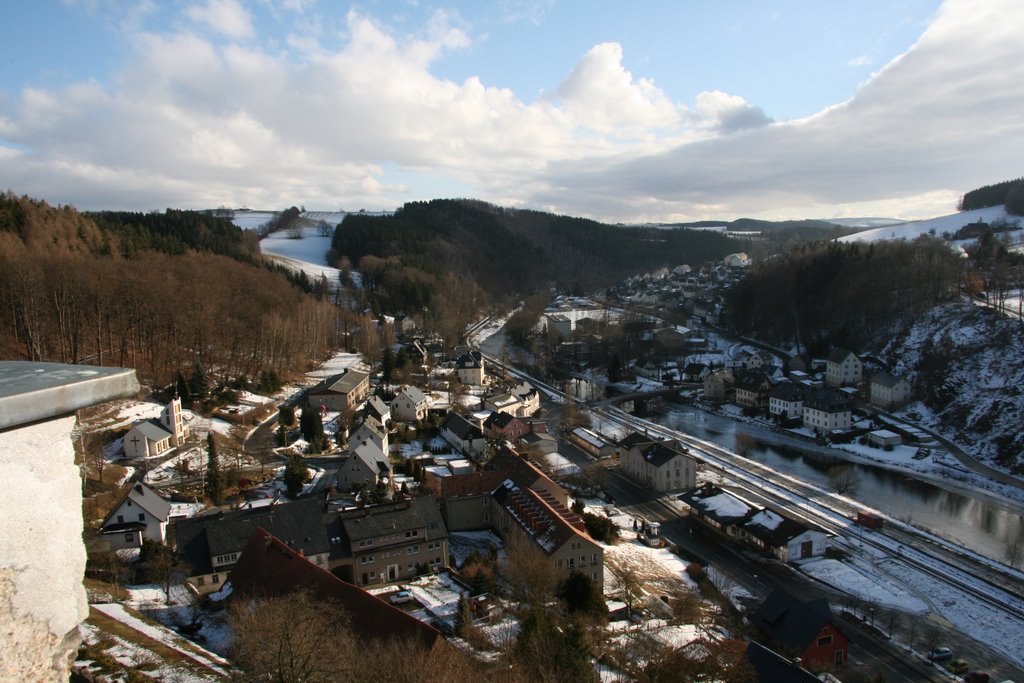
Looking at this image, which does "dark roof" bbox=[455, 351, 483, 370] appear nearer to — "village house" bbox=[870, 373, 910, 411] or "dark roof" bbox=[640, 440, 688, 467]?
"dark roof" bbox=[640, 440, 688, 467]

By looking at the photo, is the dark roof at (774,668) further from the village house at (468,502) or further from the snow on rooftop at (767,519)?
the village house at (468,502)

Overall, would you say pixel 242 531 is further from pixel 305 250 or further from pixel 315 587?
pixel 305 250

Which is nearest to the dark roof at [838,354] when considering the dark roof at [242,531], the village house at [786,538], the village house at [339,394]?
the village house at [786,538]

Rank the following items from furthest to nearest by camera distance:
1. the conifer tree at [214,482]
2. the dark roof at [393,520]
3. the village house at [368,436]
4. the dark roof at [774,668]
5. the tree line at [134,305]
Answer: the tree line at [134,305] < the village house at [368,436] < the conifer tree at [214,482] < the dark roof at [393,520] < the dark roof at [774,668]

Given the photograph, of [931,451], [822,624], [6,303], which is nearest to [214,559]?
[822,624]

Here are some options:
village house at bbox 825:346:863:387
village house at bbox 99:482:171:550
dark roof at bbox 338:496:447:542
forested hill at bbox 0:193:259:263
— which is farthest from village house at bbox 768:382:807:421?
forested hill at bbox 0:193:259:263

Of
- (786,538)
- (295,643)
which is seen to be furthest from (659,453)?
(295,643)
